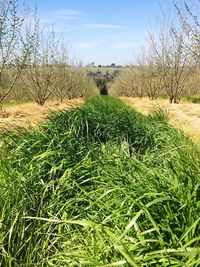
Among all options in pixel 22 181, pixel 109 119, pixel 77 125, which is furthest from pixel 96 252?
pixel 109 119

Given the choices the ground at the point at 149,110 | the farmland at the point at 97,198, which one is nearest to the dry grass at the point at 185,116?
the ground at the point at 149,110

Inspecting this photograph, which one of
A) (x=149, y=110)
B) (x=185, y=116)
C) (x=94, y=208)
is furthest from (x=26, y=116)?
(x=94, y=208)

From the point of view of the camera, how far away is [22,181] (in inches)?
118

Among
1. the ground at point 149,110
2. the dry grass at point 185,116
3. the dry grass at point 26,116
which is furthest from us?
the dry grass at point 185,116

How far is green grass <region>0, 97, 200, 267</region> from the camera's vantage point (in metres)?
1.91

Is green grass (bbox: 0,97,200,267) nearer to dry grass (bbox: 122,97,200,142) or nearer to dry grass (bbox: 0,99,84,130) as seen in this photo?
dry grass (bbox: 0,99,84,130)

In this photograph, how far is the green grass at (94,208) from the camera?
191 centimetres

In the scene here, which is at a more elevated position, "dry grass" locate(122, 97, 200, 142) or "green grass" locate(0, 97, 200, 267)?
"green grass" locate(0, 97, 200, 267)

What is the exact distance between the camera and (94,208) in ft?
8.52

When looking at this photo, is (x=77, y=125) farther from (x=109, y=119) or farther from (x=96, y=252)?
(x=96, y=252)

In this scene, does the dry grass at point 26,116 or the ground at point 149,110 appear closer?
the dry grass at point 26,116

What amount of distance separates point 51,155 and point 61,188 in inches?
24.0

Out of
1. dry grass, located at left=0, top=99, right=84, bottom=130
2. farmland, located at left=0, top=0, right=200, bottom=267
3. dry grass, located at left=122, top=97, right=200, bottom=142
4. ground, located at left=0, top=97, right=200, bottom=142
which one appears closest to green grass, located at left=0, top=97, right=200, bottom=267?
farmland, located at left=0, top=0, right=200, bottom=267

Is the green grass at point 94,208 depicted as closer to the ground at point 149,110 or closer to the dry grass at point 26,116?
the dry grass at point 26,116
